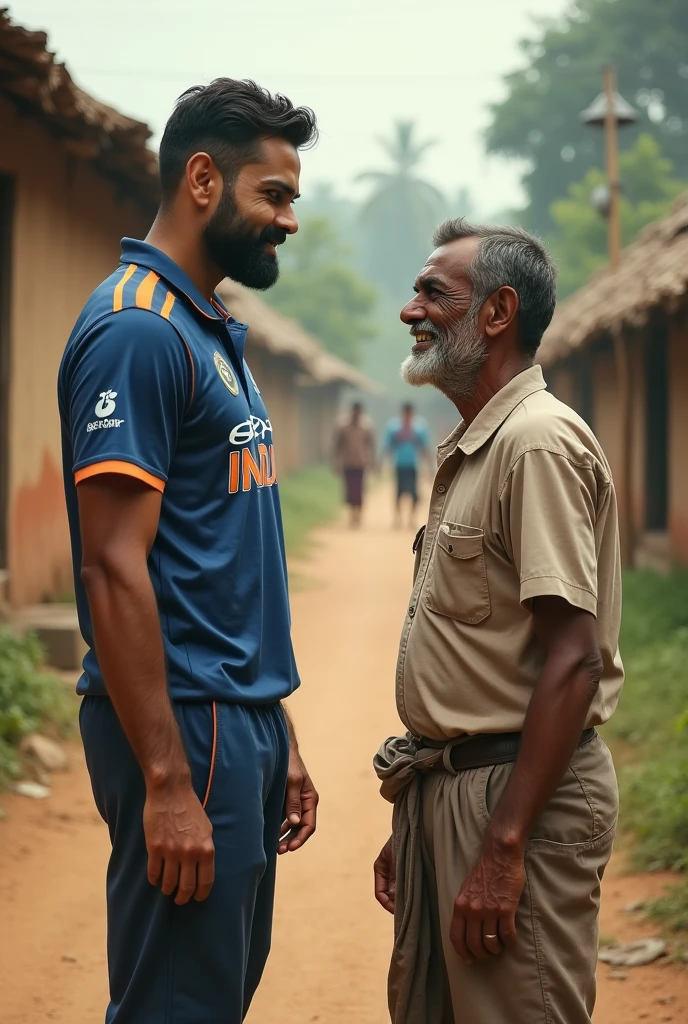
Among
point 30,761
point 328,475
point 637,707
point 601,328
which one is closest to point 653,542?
point 601,328

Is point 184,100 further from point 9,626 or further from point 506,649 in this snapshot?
point 9,626

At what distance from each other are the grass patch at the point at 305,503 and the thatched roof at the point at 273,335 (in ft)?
7.70

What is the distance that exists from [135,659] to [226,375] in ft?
1.96

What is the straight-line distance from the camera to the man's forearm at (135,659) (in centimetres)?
204

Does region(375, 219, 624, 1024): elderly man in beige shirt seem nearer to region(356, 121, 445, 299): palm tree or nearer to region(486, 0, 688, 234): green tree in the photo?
region(486, 0, 688, 234): green tree

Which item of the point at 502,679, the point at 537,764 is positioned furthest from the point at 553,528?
the point at 537,764

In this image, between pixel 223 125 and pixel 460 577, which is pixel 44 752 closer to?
pixel 460 577

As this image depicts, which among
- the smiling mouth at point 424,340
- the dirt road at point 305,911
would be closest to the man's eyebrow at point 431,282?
the smiling mouth at point 424,340

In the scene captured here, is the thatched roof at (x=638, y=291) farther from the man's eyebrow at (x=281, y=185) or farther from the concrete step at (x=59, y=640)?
the man's eyebrow at (x=281, y=185)

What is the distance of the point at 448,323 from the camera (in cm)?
251

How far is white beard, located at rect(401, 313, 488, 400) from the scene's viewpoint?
8.18 feet

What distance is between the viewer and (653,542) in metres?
11.7

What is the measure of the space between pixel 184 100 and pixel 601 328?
28.6 feet

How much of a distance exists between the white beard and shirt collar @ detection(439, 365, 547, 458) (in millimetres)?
80
